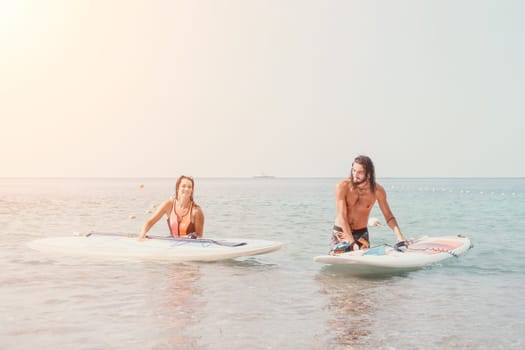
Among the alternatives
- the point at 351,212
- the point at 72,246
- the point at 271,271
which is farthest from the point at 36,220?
the point at 351,212

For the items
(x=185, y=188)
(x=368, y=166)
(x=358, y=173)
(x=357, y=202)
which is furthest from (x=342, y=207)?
(x=185, y=188)

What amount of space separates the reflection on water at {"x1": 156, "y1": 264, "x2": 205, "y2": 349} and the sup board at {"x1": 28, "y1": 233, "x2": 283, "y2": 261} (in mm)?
289

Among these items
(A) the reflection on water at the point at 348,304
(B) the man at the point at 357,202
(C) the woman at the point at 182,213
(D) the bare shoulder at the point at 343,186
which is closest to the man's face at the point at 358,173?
(B) the man at the point at 357,202

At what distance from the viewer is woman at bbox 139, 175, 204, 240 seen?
1015cm

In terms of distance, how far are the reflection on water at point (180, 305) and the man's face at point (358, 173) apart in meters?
2.87

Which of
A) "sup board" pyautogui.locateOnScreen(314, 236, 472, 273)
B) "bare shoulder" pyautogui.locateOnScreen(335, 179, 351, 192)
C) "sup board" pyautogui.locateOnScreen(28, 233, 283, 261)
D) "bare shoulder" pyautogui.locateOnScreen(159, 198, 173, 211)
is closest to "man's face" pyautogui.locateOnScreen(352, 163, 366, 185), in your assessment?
"bare shoulder" pyautogui.locateOnScreen(335, 179, 351, 192)

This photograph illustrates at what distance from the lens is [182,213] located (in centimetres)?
1046

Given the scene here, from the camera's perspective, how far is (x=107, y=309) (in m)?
6.74

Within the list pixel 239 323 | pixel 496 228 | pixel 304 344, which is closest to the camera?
pixel 304 344

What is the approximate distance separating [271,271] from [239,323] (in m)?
3.68

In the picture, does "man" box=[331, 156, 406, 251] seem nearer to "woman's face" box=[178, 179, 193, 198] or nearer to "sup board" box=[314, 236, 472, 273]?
"sup board" box=[314, 236, 472, 273]

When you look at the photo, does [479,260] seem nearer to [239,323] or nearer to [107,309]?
[239,323]

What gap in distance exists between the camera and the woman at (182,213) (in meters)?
→ 10.1

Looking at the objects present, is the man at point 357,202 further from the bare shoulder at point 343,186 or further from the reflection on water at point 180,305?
the reflection on water at point 180,305
